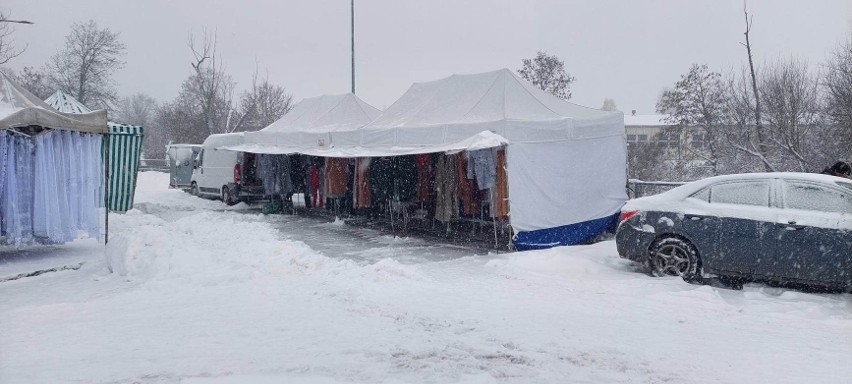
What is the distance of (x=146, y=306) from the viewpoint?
21.9ft

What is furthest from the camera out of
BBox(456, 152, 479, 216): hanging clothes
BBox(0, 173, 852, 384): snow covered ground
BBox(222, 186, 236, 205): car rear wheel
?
BBox(222, 186, 236, 205): car rear wheel

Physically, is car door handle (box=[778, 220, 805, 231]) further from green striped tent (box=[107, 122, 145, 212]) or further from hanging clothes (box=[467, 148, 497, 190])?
green striped tent (box=[107, 122, 145, 212])

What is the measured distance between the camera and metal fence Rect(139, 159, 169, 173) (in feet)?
132

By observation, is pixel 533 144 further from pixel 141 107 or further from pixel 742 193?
pixel 141 107

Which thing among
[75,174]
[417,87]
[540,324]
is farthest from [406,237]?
[540,324]

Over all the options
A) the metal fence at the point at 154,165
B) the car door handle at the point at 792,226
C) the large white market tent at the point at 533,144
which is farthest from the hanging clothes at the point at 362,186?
the metal fence at the point at 154,165

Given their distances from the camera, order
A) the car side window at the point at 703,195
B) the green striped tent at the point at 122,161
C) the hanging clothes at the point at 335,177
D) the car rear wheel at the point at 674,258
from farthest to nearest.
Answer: the hanging clothes at the point at 335,177 → the green striped tent at the point at 122,161 → the car side window at the point at 703,195 → the car rear wheel at the point at 674,258

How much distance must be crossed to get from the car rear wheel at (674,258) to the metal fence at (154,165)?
37.7m

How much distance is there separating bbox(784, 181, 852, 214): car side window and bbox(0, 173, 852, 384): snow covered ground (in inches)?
41.3

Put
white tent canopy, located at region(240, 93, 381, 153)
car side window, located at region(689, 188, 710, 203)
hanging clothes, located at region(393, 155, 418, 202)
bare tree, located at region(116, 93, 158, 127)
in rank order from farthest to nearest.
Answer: bare tree, located at region(116, 93, 158, 127) → white tent canopy, located at region(240, 93, 381, 153) → hanging clothes, located at region(393, 155, 418, 202) → car side window, located at region(689, 188, 710, 203)

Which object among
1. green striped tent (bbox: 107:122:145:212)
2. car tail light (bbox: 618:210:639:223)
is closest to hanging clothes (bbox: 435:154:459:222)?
car tail light (bbox: 618:210:639:223)

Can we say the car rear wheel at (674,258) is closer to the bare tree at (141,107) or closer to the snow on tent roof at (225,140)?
the snow on tent roof at (225,140)

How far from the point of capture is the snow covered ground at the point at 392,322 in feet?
15.2

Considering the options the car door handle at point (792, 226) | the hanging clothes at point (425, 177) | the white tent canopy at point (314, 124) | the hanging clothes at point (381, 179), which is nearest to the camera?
the car door handle at point (792, 226)
